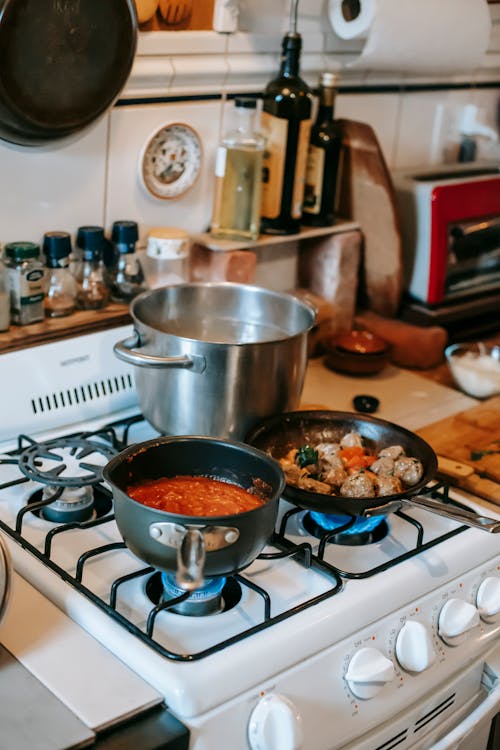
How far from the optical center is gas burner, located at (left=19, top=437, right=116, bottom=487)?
1.11m

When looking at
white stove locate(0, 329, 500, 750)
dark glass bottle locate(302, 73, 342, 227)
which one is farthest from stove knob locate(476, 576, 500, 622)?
dark glass bottle locate(302, 73, 342, 227)

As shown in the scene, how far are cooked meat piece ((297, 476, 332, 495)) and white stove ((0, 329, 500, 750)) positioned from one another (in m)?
0.05

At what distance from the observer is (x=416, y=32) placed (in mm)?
1625

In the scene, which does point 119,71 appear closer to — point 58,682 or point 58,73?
point 58,73

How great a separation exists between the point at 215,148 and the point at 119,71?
30cm

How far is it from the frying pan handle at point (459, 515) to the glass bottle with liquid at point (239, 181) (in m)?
0.64

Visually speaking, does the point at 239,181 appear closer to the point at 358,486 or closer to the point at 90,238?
the point at 90,238

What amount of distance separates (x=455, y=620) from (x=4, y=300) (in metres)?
0.71

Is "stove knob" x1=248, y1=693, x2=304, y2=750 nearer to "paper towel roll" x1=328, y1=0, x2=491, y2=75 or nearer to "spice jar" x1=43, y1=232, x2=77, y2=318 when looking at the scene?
"spice jar" x1=43, y1=232, x2=77, y2=318

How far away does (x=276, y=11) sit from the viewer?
60.3 inches

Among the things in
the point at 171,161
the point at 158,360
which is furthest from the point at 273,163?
the point at 158,360

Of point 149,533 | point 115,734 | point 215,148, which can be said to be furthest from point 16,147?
point 115,734

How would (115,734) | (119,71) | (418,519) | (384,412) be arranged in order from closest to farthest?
1. (115,734)
2. (418,519)
3. (119,71)
4. (384,412)

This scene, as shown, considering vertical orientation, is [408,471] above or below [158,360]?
below
